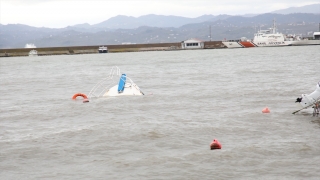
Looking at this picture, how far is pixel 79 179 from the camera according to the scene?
487 inches

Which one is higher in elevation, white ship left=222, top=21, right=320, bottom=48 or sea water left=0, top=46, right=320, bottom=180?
sea water left=0, top=46, right=320, bottom=180

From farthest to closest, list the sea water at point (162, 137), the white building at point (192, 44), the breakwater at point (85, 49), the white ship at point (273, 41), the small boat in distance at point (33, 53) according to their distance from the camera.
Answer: the white building at point (192, 44) → the breakwater at point (85, 49) → the small boat in distance at point (33, 53) → the white ship at point (273, 41) → the sea water at point (162, 137)

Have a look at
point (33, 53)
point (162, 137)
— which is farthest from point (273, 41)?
point (162, 137)

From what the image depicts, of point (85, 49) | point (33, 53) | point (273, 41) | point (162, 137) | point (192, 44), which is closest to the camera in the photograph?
point (162, 137)

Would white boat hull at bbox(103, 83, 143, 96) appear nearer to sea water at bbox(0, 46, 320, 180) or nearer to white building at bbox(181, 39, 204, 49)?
sea water at bbox(0, 46, 320, 180)

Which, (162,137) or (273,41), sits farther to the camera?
(273,41)

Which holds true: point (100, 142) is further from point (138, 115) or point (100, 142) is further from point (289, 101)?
point (289, 101)

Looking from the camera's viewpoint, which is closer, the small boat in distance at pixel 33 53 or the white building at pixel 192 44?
the small boat in distance at pixel 33 53

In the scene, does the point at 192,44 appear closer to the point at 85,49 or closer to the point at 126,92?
the point at 85,49

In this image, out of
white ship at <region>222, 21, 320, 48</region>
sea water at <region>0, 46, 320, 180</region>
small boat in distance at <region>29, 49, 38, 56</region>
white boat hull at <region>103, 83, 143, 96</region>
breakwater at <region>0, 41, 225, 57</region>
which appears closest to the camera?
sea water at <region>0, 46, 320, 180</region>

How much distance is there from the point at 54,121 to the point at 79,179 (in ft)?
29.8

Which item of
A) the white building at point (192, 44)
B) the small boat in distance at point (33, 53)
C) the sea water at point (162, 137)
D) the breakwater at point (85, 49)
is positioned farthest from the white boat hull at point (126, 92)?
the breakwater at point (85, 49)

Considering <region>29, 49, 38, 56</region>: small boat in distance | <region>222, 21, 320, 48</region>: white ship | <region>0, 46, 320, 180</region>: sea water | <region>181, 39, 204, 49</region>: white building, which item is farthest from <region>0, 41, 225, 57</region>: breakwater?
<region>0, 46, 320, 180</region>: sea water

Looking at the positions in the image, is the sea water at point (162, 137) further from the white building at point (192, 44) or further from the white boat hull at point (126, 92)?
the white building at point (192, 44)
